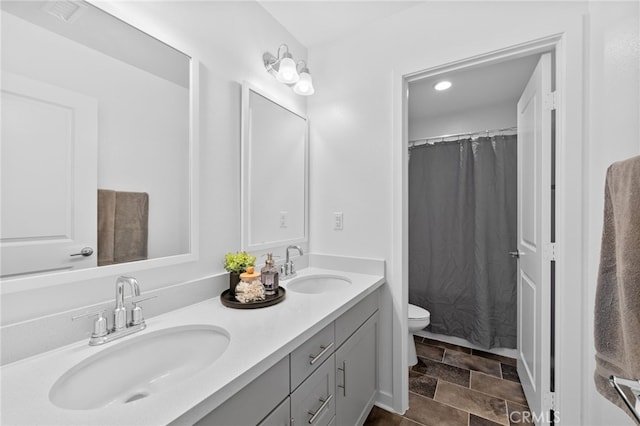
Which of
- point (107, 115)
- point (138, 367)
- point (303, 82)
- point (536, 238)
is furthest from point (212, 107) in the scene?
point (536, 238)

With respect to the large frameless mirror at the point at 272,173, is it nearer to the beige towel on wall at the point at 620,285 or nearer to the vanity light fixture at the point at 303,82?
the vanity light fixture at the point at 303,82

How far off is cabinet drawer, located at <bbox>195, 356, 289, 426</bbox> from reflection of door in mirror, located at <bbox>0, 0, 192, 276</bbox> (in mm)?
645

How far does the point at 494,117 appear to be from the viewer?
8.46ft

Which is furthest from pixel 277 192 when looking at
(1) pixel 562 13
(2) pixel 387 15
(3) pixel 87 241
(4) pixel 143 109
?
(1) pixel 562 13

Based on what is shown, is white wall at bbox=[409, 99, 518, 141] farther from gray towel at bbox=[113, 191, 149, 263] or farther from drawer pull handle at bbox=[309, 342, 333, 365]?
gray towel at bbox=[113, 191, 149, 263]

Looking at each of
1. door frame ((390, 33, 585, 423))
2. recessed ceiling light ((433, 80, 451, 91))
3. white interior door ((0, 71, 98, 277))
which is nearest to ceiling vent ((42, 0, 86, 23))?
white interior door ((0, 71, 98, 277))

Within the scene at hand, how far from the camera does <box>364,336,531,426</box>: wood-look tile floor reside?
1592 millimetres

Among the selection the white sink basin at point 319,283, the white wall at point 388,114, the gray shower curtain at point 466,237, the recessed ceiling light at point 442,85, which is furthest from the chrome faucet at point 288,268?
the recessed ceiling light at point 442,85

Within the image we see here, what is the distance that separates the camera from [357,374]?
1.41 m

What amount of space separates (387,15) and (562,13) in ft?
2.84

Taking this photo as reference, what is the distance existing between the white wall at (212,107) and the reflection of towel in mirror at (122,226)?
6 centimetres

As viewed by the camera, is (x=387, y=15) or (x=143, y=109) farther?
(x=387, y=15)

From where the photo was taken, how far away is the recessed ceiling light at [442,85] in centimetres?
217

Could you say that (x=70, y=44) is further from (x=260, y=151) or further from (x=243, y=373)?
(x=243, y=373)
